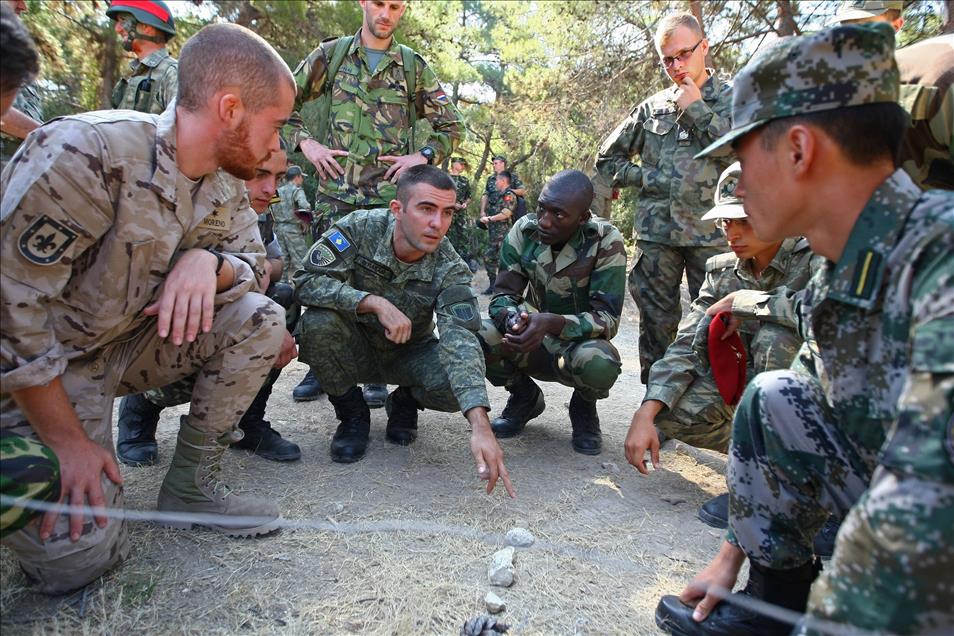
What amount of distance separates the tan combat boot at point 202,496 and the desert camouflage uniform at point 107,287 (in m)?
0.08

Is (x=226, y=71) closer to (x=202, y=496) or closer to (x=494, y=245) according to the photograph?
(x=202, y=496)

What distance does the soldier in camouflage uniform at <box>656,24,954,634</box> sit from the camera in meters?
1.08

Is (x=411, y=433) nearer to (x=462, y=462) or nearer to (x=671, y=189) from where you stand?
(x=462, y=462)

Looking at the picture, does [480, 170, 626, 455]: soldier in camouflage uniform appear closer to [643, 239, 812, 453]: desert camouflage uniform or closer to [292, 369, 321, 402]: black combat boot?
[643, 239, 812, 453]: desert camouflage uniform

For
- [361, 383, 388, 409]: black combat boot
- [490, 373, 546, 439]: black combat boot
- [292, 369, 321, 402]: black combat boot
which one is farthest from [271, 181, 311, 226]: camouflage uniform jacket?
[490, 373, 546, 439]: black combat boot

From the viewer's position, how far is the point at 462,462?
3.32 metres

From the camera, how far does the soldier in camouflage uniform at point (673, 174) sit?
12.9ft

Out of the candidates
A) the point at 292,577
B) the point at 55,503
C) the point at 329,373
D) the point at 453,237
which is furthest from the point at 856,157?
the point at 453,237

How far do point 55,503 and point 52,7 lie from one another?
31.4 feet

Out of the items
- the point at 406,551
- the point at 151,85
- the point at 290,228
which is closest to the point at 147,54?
the point at 151,85

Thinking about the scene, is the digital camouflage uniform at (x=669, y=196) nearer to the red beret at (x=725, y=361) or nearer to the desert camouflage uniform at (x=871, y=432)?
the red beret at (x=725, y=361)

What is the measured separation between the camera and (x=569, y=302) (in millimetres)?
3822

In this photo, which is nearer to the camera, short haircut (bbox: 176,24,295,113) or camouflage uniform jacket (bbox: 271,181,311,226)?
short haircut (bbox: 176,24,295,113)

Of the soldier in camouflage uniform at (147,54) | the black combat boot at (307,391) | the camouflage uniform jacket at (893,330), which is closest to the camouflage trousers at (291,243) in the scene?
the soldier in camouflage uniform at (147,54)
